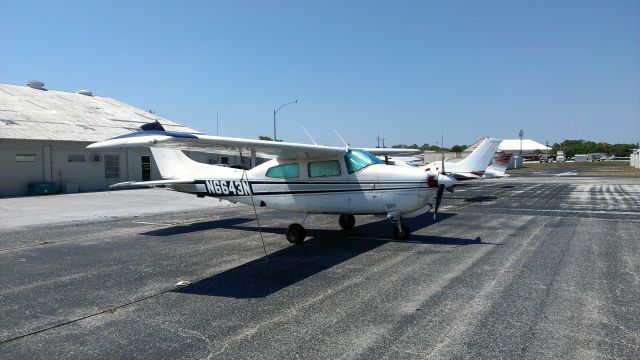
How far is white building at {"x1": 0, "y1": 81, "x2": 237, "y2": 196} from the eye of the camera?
2698 cm

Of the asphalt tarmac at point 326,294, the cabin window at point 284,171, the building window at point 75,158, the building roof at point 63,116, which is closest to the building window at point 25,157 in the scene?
the building roof at point 63,116

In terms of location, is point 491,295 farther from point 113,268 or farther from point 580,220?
point 580,220

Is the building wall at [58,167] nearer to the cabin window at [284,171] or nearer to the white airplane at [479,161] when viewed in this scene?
the white airplane at [479,161]

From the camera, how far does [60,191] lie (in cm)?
2861

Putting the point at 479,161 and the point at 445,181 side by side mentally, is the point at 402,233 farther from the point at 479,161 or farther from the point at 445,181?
the point at 479,161

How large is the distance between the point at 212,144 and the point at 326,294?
3.99 m

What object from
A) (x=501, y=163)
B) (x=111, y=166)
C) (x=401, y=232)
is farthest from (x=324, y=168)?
(x=111, y=166)

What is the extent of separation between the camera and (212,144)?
8.77 meters

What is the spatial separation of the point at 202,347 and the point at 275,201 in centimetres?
689

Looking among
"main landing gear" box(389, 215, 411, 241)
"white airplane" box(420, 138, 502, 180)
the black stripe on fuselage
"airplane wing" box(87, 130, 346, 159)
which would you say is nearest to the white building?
the black stripe on fuselage

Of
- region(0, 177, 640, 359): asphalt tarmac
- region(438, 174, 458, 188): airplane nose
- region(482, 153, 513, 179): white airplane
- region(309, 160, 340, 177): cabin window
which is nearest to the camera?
region(0, 177, 640, 359): asphalt tarmac

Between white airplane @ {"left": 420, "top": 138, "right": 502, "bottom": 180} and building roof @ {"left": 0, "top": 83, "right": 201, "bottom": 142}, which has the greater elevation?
building roof @ {"left": 0, "top": 83, "right": 201, "bottom": 142}

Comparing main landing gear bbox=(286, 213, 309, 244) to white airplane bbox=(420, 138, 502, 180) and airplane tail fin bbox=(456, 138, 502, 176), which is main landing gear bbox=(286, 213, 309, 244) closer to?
white airplane bbox=(420, 138, 502, 180)

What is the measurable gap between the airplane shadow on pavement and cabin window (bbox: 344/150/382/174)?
174cm
